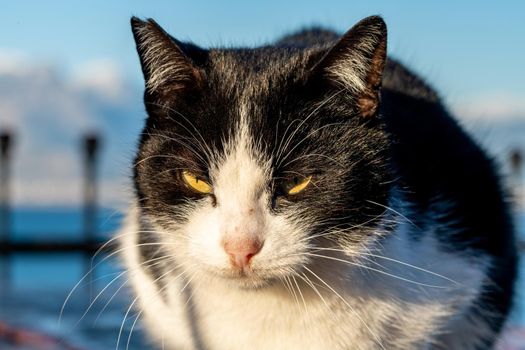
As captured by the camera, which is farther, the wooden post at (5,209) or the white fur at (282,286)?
the wooden post at (5,209)

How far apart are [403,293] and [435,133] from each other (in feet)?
2.98

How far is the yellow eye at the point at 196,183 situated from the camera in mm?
2328

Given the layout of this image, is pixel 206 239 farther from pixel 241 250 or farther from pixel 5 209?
pixel 5 209

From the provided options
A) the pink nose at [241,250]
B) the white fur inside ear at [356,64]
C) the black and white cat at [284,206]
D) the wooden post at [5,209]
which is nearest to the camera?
the pink nose at [241,250]

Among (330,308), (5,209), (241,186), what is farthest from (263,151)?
(5,209)

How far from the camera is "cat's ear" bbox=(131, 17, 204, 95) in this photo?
2.45 m

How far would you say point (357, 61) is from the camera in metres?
2.37

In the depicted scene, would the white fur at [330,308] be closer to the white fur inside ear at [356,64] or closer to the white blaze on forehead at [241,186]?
the white blaze on forehead at [241,186]

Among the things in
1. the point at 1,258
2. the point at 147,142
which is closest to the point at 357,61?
the point at 147,142

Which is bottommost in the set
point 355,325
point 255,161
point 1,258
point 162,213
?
point 1,258

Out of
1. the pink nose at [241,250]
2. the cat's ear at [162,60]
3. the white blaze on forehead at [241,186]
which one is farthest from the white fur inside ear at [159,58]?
the pink nose at [241,250]

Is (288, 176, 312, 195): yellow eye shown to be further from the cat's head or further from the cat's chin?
the cat's chin

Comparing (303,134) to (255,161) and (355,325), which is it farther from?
(355,325)

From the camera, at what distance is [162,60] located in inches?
98.2
